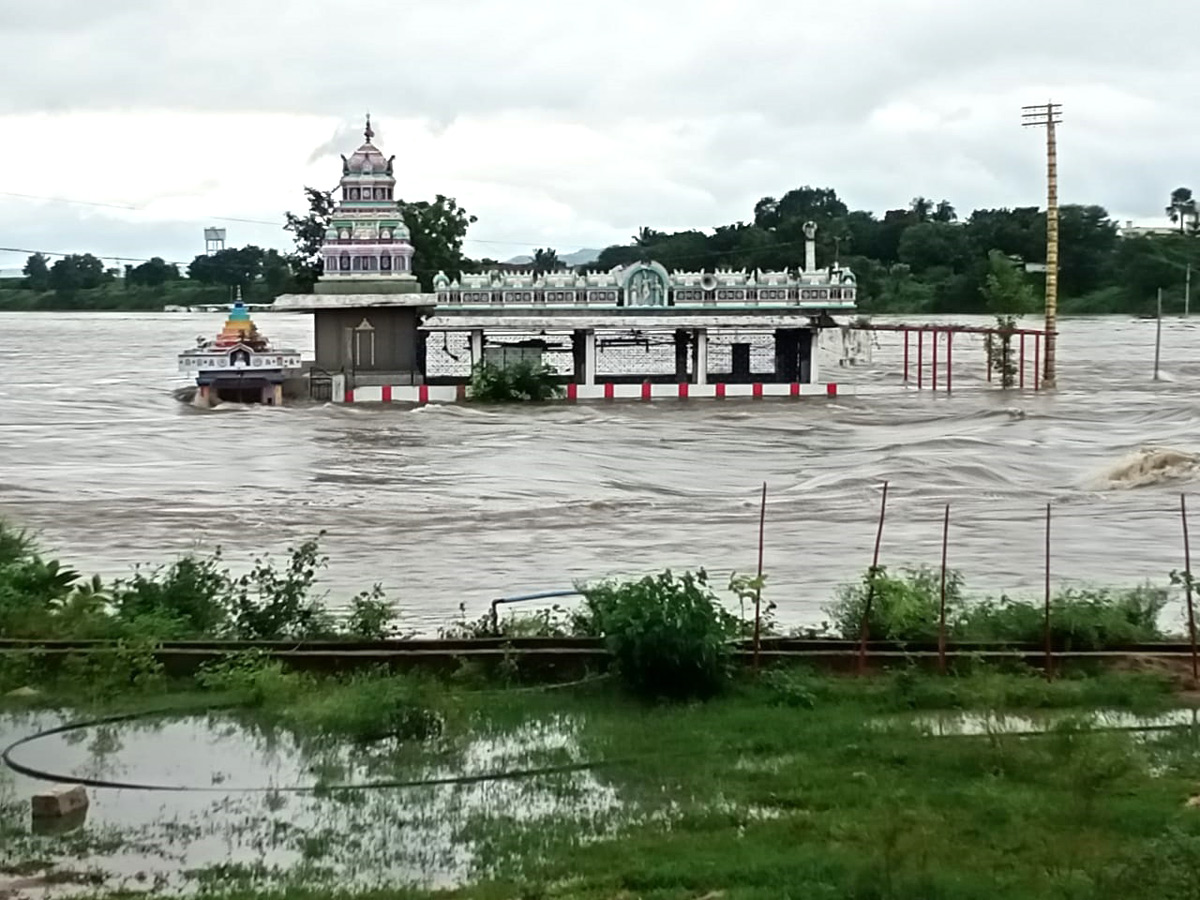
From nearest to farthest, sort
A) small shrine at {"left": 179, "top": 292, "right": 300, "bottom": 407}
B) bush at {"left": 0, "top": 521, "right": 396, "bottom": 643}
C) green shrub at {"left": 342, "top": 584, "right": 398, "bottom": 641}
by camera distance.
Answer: bush at {"left": 0, "top": 521, "right": 396, "bottom": 643} → green shrub at {"left": 342, "top": 584, "right": 398, "bottom": 641} → small shrine at {"left": 179, "top": 292, "right": 300, "bottom": 407}

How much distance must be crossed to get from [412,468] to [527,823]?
77.8 feet

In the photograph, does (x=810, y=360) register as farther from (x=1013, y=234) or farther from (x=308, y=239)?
(x=1013, y=234)

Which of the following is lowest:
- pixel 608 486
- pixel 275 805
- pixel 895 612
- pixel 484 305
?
pixel 608 486

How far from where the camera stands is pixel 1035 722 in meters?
10.2

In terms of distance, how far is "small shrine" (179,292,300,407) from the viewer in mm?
48156

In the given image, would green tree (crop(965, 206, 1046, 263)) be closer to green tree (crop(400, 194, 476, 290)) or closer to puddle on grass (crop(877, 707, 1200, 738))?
green tree (crop(400, 194, 476, 290))

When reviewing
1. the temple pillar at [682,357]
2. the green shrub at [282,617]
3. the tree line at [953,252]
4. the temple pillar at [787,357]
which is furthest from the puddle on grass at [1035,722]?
the tree line at [953,252]

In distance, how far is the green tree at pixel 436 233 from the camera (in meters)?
67.4

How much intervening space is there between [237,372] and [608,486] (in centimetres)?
2246

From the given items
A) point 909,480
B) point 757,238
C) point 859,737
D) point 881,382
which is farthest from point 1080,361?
point 859,737

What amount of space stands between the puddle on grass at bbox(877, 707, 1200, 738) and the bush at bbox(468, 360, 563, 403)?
124 feet

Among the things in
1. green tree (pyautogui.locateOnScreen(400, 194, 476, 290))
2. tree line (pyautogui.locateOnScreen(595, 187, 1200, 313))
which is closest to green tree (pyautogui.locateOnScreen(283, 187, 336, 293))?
green tree (pyautogui.locateOnScreen(400, 194, 476, 290))

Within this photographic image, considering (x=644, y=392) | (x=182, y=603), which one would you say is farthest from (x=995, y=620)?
(x=644, y=392)

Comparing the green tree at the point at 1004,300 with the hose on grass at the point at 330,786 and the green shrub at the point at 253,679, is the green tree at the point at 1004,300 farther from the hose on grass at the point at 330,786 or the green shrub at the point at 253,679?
the hose on grass at the point at 330,786
